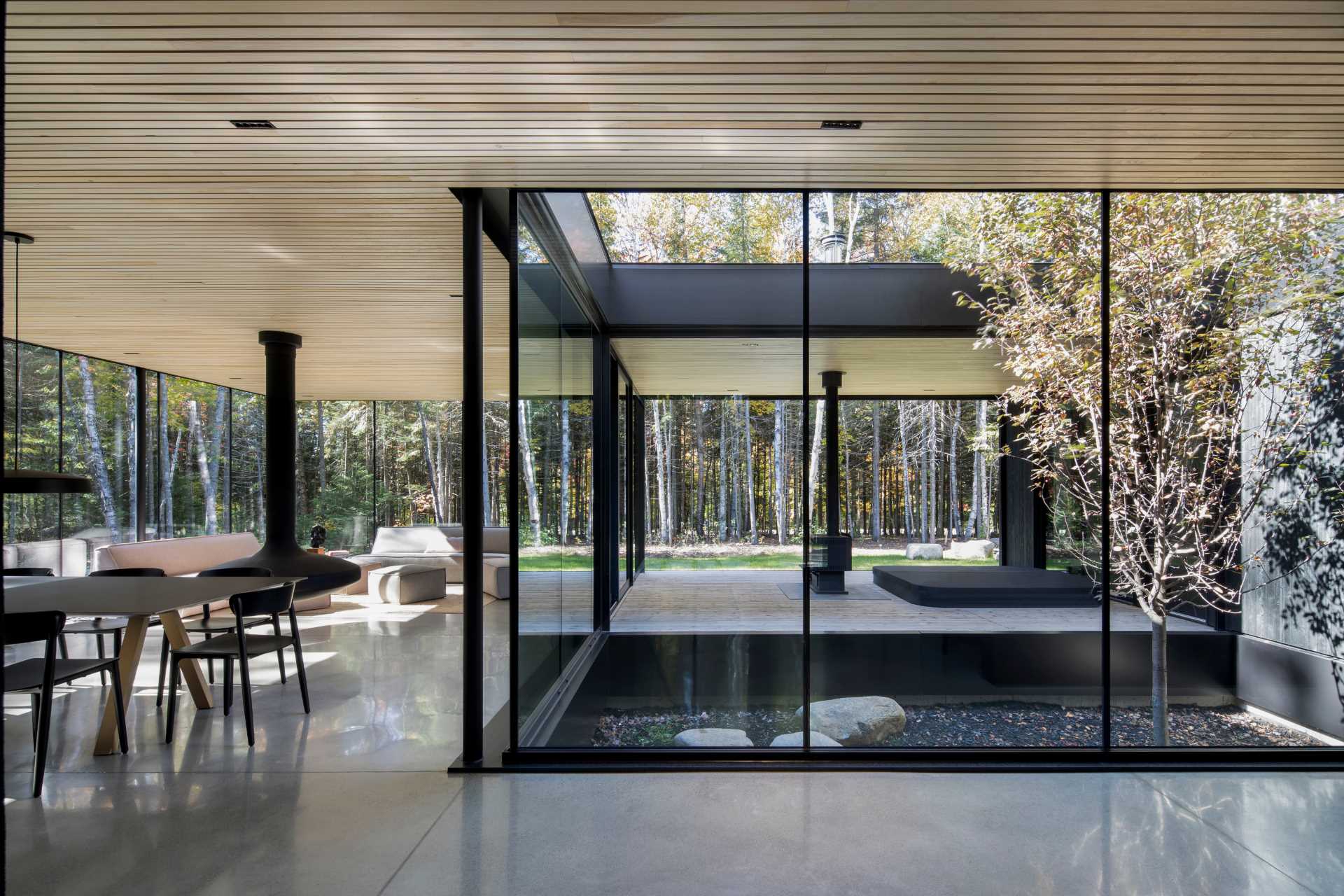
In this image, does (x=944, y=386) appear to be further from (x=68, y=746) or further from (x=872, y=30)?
(x=68, y=746)

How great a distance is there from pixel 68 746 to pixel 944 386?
7.28 m

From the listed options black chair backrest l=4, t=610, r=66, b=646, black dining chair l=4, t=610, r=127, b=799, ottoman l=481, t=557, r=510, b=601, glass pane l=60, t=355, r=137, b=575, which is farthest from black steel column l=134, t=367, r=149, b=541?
black chair backrest l=4, t=610, r=66, b=646

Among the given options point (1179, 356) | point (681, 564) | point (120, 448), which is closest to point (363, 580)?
point (120, 448)

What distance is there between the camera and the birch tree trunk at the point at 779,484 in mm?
5137

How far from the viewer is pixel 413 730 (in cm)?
403

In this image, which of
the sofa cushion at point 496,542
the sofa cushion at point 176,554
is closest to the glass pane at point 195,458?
the sofa cushion at point 176,554

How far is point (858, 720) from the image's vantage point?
5.23m

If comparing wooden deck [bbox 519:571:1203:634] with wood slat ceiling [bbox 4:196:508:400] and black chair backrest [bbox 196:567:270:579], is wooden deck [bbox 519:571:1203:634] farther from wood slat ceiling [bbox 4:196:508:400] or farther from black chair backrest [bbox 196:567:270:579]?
wood slat ceiling [bbox 4:196:508:400]

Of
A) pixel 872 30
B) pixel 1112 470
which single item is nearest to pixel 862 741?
pixel 1112 470

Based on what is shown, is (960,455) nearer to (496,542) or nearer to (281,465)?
(496,542)

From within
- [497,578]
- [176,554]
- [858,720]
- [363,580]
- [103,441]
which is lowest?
[858,720]

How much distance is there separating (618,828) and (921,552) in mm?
5221

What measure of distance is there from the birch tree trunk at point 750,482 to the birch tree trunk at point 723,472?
0.16 m

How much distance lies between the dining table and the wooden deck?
1.88 meters
